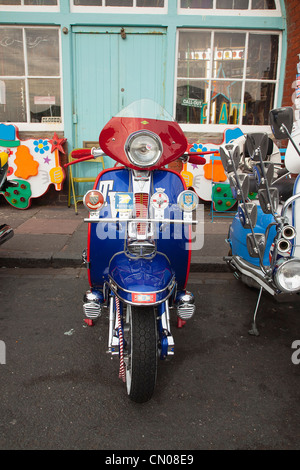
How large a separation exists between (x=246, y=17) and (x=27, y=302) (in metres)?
5.75

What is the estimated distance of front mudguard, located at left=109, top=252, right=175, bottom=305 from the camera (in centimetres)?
182

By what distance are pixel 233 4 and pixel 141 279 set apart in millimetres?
5977

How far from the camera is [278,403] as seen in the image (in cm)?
206

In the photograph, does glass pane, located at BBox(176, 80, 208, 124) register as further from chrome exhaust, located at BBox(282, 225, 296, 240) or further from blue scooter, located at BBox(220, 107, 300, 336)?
chrome exhaust, located at BBox(282, 225, 296, 240)

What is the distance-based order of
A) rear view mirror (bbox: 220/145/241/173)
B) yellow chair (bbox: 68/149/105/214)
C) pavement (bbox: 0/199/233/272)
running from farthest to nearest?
1. yellow chair (bbox: 68/149/105/214)
2. pavement (bbox: 0/199/233/272)
3. rear view mirror (bbox: 220/145/241/173)

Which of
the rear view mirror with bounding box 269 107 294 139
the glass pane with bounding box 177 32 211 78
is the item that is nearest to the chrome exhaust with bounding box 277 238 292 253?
the rear view mirror with bounding box 269 107 294 139

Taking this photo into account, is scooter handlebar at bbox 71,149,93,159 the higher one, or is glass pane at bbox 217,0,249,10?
glass pane at bbox 217,0,249,10

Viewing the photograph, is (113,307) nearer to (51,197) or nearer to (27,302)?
(27,302)

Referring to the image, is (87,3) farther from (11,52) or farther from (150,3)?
(11,52)

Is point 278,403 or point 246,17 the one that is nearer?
point 278,403

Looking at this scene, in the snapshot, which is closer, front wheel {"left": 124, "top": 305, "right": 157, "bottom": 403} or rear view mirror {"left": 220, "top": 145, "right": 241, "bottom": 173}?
front wheel {"left": 124, "top": 305, "right": 157, "bottom": 403}

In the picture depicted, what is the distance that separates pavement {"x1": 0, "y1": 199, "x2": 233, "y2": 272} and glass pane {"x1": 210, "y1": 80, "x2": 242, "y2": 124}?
5.19 ft
